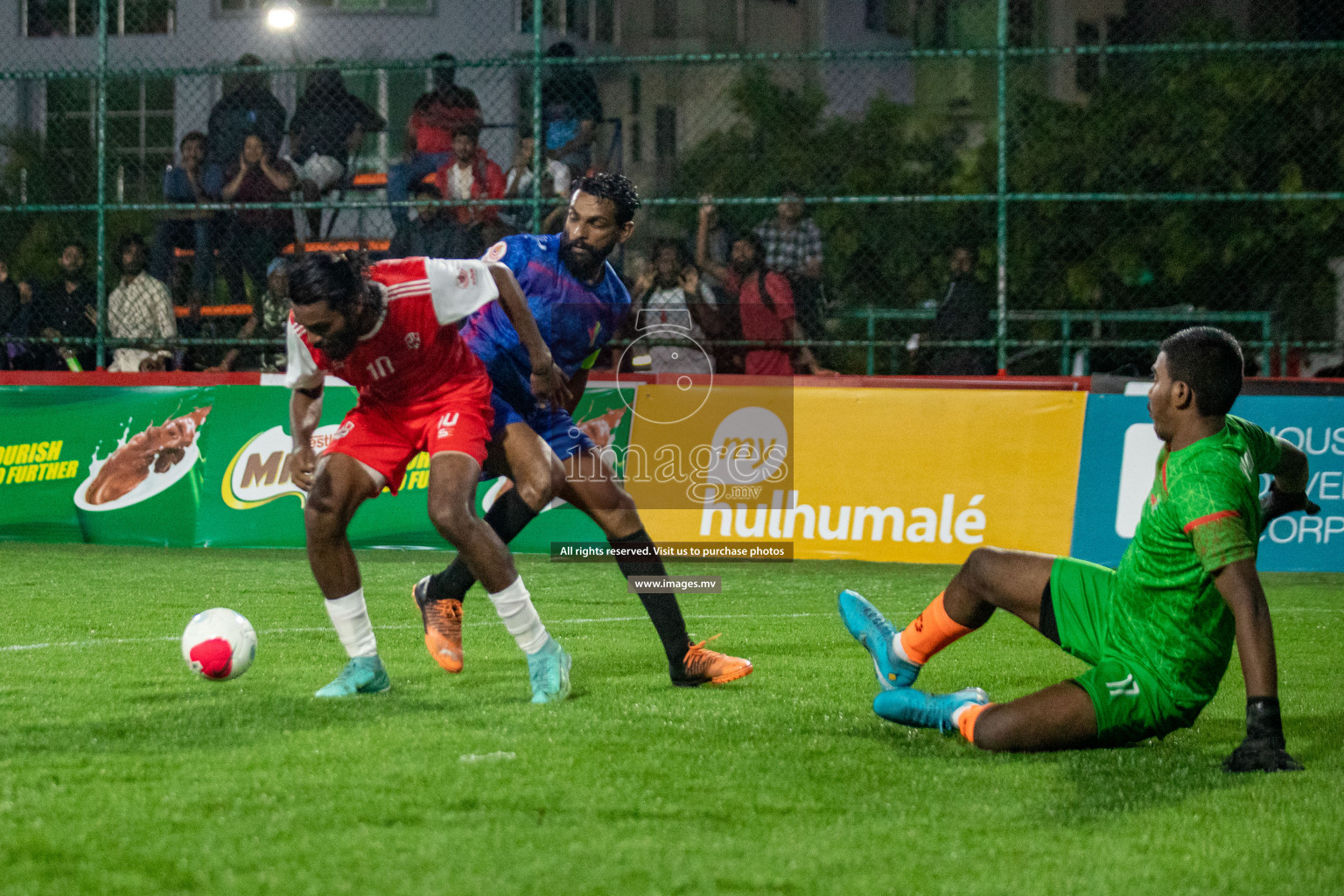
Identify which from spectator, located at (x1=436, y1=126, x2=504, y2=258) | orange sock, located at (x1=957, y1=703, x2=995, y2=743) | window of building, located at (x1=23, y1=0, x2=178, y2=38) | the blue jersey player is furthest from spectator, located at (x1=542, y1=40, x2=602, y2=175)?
window of building, located at (x1=23, y1=0, x2=178, y2=38)

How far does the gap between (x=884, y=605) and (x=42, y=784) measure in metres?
5.38

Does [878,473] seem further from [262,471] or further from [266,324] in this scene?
[266,324]

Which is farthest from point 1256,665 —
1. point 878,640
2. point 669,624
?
point 669,624

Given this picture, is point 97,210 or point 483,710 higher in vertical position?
point 97,210

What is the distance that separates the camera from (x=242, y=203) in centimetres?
1187

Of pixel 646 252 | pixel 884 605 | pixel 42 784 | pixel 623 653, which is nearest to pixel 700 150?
pixel 646 252

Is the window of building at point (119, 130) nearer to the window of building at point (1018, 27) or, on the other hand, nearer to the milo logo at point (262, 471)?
the milo logo at point (262, 471)

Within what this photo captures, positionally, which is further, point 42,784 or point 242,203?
point 242,203

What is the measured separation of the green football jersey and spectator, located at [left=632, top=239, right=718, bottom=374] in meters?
6.68

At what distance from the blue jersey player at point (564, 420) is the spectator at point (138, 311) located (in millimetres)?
6271

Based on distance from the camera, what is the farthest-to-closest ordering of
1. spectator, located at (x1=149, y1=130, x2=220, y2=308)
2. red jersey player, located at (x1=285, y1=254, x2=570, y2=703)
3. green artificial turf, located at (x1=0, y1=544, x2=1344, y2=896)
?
1. spectator, located at (x1=149, y1=130, x2=220, y2=308)
2. red jersey player, located at (x1=285, y1=254, x2=570, y2=703)
3. green artificial turf, located at (x1=0, y1=544, x2=1344, y2=896)

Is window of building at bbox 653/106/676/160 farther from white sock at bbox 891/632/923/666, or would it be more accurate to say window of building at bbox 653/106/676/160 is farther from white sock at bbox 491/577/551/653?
white sock at bbox 891/632/923/666

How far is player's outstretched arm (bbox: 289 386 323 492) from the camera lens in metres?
5.56

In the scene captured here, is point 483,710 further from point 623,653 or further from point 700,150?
point 700,150
